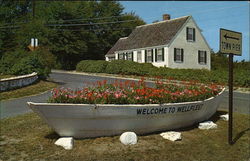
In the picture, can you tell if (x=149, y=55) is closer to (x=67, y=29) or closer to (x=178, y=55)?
(x=178, y=55)

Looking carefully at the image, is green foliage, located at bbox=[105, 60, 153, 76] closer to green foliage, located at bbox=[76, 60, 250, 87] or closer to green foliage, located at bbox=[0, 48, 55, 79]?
green foliage, located at bbox=[76, 60, 250, 87]

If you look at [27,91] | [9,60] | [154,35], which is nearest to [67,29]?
[154,35]

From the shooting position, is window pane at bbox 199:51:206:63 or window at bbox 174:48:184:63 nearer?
window at bbox 174:48:184:63

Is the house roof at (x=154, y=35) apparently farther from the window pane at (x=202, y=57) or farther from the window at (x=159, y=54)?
the window pane at (x=202, y=57)

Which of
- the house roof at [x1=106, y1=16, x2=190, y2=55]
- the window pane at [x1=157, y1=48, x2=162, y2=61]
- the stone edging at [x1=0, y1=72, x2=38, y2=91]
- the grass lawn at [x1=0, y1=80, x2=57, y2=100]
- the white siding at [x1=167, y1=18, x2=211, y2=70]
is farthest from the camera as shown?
the house roof at [x1=106, y1=16, x2=190, y2=55]

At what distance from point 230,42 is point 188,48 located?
28.3 m

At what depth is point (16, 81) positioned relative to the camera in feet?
53.1

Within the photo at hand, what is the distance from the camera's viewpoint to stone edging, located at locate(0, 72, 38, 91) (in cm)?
1532

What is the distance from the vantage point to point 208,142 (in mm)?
7238

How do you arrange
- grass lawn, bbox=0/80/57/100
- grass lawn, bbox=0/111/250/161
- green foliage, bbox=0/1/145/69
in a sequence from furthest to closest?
green foliage, bbox=0/1/145/69 → grass lawn, bbox=0/80/57/100 → grass lawn, bbox=0/111/250/161

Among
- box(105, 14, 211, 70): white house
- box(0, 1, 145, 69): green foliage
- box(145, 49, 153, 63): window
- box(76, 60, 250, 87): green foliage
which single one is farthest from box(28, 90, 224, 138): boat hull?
box(0, 1, 145, 69): green foliage

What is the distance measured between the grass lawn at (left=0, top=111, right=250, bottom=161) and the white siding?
2543 centimetres

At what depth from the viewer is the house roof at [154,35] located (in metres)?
34.4

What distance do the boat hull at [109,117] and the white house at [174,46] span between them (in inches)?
957
